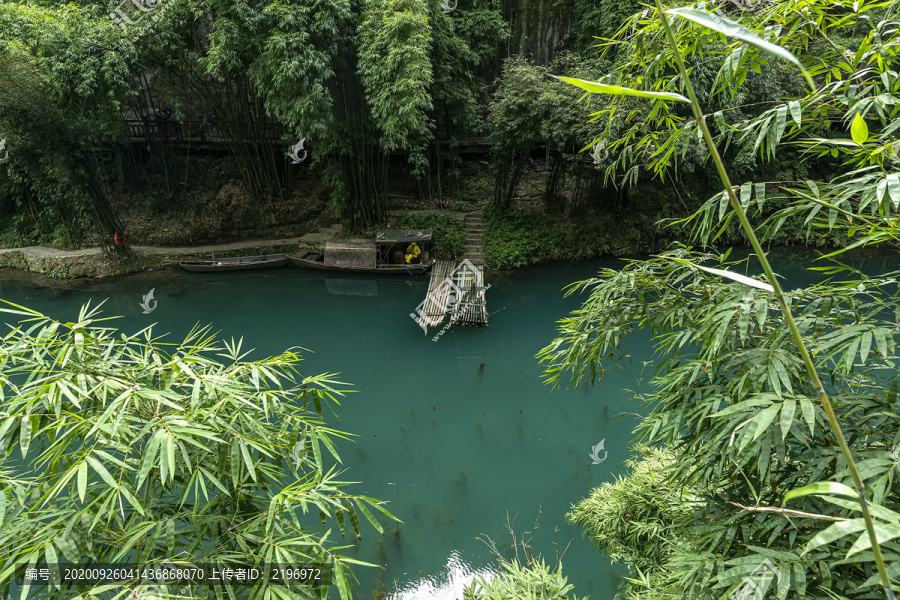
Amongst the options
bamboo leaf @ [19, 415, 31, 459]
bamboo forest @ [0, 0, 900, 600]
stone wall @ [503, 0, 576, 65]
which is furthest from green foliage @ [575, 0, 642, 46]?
bamboo leaf @ [19, 415, 31, 459]

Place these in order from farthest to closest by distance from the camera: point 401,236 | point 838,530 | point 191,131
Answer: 1. point 191,131
2. point 401,236
3. point 838,530

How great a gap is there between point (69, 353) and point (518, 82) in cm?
670

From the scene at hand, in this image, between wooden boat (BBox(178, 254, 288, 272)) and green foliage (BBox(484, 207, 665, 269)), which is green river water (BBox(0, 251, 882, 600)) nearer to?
wooden boat (BBox(178, 254, 288, 272))

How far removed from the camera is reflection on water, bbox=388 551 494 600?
3012 millimetres

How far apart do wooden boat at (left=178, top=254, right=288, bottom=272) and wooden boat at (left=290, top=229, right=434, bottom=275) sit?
876mm

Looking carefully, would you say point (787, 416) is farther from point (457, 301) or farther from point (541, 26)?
point (541, 26)

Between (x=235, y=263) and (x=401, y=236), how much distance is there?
2.93 metres

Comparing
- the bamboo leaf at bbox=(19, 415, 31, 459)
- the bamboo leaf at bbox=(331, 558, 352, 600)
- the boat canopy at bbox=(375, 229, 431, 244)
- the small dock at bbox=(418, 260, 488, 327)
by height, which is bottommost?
the small dock at bbox=(418, 260, 488, 327)

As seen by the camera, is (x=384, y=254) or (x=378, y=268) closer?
(x=378, y=268)

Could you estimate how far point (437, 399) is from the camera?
487 centimetres

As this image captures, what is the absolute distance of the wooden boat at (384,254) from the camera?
7605 mm

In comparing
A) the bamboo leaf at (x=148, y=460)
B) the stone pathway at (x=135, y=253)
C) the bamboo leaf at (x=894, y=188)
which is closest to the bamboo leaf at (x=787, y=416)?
the bamboo leaf at (x=894, y=188)

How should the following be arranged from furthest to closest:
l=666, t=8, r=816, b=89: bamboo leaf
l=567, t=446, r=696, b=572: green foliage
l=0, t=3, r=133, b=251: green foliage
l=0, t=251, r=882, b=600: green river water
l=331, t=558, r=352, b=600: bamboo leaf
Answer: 1. l=0, t=3, r=133, b=251: green foliage
2. l=0, t=251, r=882, b=600: green river water
3. l=567, t=446, r=696, b=572: green foliage
4. l=331, t=558, r=352, b=600: bamboo leaf
5. l=666, t=8, r=816, b=89: bamboo leaf

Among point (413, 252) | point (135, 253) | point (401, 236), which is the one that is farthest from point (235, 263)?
point (413, 252)
